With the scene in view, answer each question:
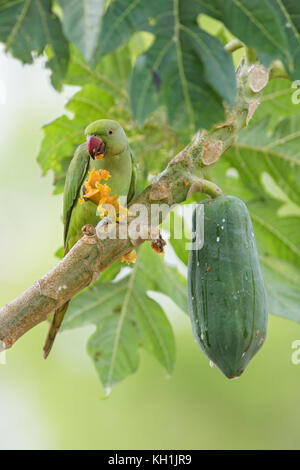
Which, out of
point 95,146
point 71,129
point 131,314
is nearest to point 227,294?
point 95,146

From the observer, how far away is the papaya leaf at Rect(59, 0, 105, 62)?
0.94m

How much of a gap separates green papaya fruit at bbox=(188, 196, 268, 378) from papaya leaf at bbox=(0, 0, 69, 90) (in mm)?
687

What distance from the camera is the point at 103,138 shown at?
80.0 inches

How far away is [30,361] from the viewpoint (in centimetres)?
546

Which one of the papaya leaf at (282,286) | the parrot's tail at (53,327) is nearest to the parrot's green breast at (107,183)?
the parrot's tail at (53,327)

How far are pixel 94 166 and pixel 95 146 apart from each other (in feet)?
0.55

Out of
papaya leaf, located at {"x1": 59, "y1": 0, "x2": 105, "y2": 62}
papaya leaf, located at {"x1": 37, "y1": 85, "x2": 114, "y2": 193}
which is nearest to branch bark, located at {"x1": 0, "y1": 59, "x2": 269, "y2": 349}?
papaya leaf, located at {"x1": 59, "y1": 0, "x2": 105, "y2": 62}

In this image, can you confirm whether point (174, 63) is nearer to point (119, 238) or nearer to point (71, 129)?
point (119, 238)

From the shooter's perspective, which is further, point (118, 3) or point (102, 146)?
point (102, 146)

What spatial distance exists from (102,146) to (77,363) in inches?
144

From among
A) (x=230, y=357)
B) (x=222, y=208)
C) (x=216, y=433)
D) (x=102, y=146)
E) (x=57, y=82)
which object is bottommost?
(x=216, y=433)

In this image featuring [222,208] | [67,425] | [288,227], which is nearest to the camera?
[222,208]

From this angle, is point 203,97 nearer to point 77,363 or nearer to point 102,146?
point 102,146
